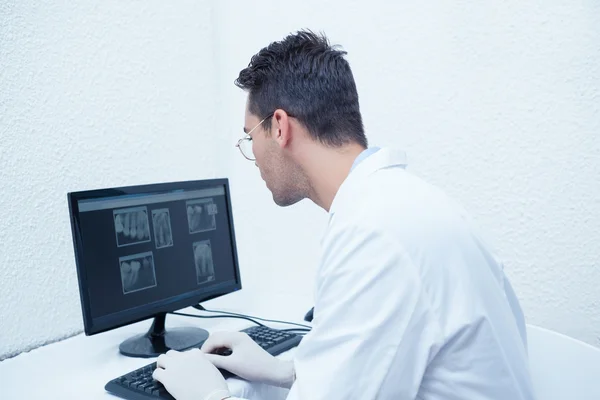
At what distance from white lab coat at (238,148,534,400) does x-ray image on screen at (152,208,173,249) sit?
582 mm

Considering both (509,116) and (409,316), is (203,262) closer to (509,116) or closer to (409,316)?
(409,316)

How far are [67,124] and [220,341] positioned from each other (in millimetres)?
734

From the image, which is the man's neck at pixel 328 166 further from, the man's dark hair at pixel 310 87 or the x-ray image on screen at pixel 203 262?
the x-ray image on screen at pixel 203 262

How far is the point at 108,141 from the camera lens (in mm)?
1430

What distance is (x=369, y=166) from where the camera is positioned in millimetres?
884

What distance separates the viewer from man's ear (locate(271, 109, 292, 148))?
40.2 inches

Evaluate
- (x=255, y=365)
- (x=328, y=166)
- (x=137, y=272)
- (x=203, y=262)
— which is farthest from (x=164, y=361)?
(x=328, y=166)

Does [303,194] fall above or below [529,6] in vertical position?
below

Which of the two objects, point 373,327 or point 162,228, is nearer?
point 373,327

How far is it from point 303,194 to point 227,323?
1.66 feet

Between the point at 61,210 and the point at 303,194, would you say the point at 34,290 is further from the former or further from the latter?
the point at 303,194

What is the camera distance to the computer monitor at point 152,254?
42.3 inches

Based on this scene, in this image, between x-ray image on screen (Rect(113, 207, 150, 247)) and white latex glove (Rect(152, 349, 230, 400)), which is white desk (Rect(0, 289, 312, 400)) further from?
x-ray image on screen (Rect(113, 207, 150, 247))

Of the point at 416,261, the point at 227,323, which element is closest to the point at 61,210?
the point at 227,323
